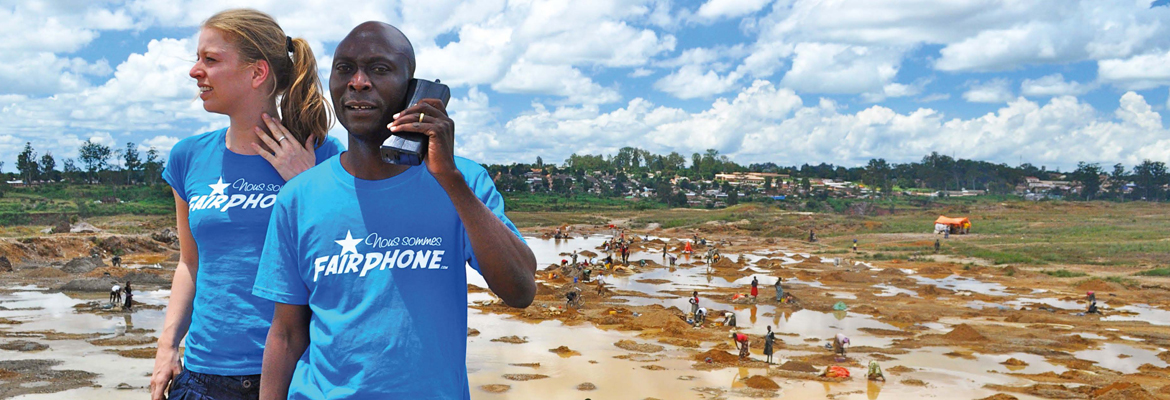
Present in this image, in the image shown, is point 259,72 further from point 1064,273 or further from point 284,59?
point 1064,273

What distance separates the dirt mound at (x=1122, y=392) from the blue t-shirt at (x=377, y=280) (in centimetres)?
1731

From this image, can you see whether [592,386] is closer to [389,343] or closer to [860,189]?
[389,343]

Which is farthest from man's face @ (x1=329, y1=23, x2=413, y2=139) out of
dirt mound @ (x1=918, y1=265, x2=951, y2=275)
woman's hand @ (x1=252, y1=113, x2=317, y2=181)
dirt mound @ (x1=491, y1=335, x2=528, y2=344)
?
dirt mound @ (x1=918, y1=265, x2=951, y2=275)

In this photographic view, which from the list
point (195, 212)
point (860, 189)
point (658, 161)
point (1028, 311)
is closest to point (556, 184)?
point (860, 189)

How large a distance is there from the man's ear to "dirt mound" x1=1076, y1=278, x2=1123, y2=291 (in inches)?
1515

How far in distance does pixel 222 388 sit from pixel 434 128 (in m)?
1.36

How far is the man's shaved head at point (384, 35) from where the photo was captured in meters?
1.94

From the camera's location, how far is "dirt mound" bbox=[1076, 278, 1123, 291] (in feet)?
113

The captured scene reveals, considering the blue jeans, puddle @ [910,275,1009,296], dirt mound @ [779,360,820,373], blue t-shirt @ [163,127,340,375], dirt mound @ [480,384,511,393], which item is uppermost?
blue t-shirt @ [163,127,340,375]

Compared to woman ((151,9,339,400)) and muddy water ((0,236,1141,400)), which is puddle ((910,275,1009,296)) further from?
woman ((151,9,339,400))

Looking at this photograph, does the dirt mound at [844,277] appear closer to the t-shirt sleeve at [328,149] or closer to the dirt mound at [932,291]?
the dirt mound at [932,291]

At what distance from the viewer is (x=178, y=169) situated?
2826 millimetres

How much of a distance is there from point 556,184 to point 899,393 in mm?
108292

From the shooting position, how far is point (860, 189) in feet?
424
